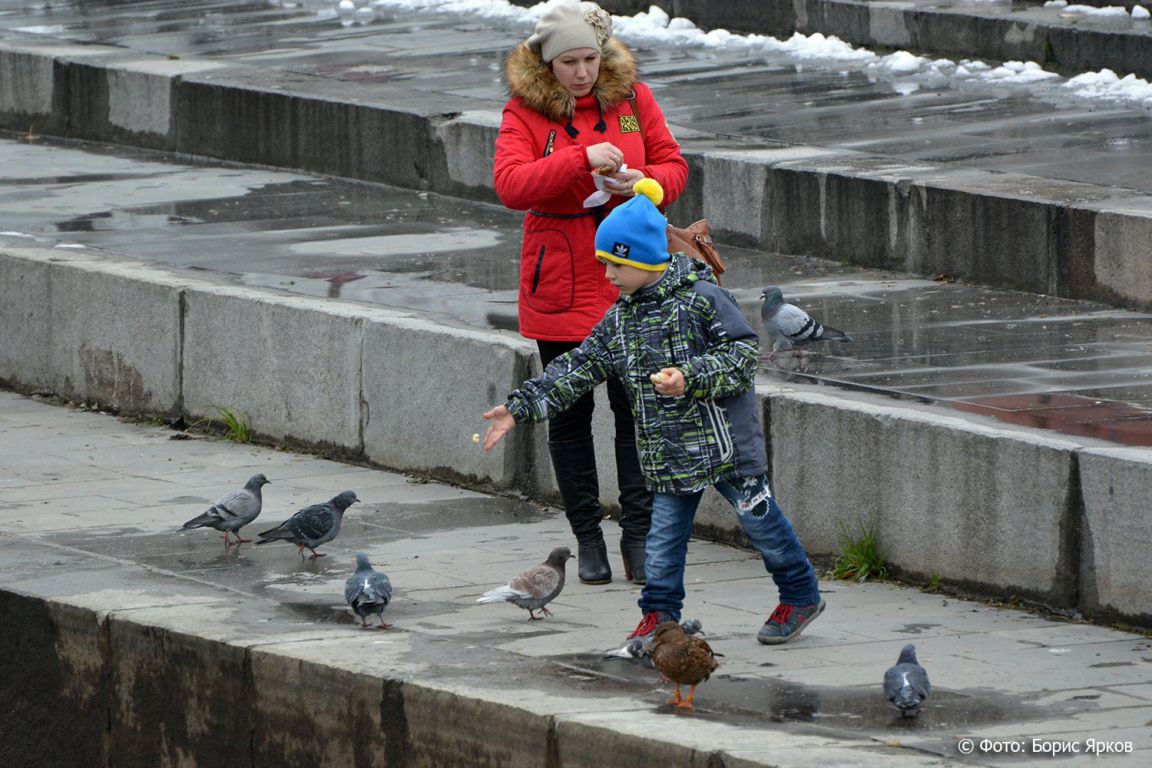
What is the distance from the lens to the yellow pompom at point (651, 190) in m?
6.66

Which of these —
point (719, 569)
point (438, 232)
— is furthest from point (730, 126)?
point (719, 569)

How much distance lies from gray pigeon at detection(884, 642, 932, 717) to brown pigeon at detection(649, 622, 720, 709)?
1.55 feet

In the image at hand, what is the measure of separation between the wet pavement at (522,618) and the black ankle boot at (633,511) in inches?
3.3

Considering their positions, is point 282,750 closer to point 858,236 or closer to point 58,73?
point 858,236

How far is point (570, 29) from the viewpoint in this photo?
7035mm

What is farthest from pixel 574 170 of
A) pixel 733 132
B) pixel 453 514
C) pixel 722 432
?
pixel 733 132

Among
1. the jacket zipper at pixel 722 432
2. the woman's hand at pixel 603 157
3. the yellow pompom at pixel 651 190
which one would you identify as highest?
the woman's hand at pixel 603 157

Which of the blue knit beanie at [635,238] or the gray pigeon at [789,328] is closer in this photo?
the blue knit beanie at [635,238]

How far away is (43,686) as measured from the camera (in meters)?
7.49

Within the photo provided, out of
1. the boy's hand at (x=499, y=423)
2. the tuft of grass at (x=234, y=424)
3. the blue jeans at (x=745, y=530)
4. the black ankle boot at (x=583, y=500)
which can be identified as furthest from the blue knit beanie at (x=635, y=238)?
the tuft of grass at (x=234, y=424)

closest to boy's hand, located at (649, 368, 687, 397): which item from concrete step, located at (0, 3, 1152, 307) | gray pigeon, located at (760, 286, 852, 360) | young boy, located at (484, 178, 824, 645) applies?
young boy, located at (484, 178, 824, 645)

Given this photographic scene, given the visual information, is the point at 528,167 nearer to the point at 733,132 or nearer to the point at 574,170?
the point at 574,170

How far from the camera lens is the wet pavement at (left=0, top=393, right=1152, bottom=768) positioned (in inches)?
220

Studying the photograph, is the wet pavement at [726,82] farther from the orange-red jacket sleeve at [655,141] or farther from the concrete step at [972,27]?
the orange-red jacket sleeve at [655,141]
